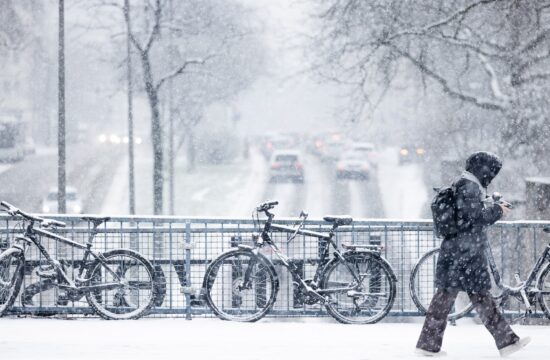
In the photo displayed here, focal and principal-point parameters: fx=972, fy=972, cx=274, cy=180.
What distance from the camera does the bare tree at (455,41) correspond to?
21.8m

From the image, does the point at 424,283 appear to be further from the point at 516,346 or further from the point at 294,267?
the point at 516,346

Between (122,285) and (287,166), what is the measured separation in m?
42.6

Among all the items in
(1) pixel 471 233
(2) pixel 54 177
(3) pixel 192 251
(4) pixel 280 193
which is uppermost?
(2) pixel 54 177

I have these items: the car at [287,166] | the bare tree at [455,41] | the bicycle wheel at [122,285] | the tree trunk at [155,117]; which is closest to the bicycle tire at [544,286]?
the bicycle wheel at [122,285]

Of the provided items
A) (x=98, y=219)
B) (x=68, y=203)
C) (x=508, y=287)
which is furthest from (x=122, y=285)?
(x=68, y=203)

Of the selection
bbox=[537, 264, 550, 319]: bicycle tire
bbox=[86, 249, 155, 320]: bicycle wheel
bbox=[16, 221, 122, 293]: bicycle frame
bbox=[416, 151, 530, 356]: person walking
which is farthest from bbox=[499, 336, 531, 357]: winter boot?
bbox=[16, 221, 122, 293]: bicycle frame

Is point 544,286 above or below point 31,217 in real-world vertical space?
below

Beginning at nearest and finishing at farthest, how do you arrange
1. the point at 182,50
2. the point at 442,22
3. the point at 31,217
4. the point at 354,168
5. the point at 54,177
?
the point at 31,217 → the point at 442,22 → the point at 182,50 → the point at 354,168 → the point at 54,177

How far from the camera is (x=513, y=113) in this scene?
2392 cm

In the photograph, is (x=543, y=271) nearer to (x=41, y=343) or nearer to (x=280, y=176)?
(x=41, y=343)

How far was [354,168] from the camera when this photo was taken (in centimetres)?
5331

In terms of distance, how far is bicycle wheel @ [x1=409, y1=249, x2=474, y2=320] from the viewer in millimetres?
9352

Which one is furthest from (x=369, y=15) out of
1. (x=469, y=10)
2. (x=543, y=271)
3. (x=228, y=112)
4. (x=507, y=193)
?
(x=228, y=112)

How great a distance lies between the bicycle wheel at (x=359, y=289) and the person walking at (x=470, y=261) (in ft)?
5.22
